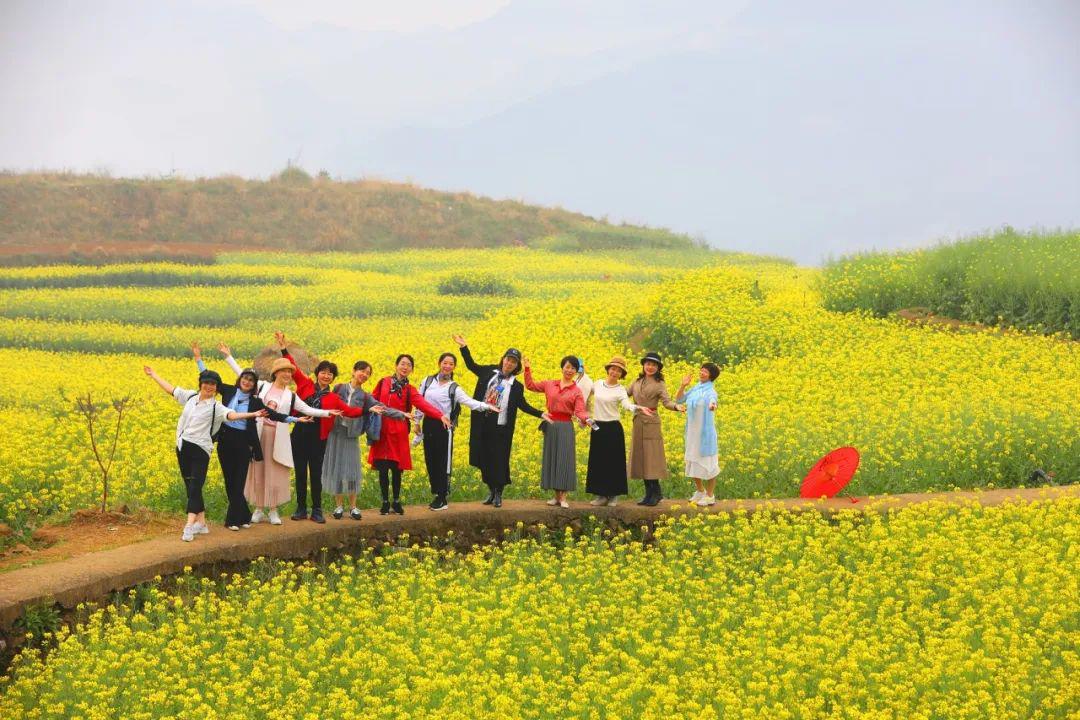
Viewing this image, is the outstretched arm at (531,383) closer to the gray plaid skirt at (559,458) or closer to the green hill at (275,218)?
the gray plaid skirt at (559,458)

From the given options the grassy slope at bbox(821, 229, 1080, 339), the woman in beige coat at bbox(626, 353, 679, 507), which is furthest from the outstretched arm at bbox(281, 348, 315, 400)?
the grassy slope at bbox(821, 229, 1080, 339)

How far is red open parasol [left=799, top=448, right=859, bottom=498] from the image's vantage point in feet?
45.4

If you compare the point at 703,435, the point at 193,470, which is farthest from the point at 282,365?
the point at 703,435

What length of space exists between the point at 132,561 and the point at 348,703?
125 inches

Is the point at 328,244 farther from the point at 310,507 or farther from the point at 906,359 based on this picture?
the point at 310,507

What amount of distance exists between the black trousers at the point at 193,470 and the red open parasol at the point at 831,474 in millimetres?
5721

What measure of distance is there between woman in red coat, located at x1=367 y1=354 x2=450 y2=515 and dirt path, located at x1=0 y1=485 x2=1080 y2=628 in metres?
0.45

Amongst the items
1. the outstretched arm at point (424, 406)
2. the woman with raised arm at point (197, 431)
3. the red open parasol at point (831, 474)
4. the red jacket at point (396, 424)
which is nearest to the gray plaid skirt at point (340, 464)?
the red jacket at point (396, 424)

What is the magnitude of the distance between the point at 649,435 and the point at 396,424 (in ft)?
7.78

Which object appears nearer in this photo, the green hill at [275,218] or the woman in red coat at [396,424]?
the woman in red coat at [396,424]

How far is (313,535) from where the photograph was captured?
12422 mm

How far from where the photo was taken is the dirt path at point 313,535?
35.7 feet

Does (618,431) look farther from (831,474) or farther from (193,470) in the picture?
(193,470)

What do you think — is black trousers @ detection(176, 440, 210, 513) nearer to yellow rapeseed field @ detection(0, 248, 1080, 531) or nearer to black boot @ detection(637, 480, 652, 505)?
yellow rapeseed field @ detection(0, 248, 1080, 531)
